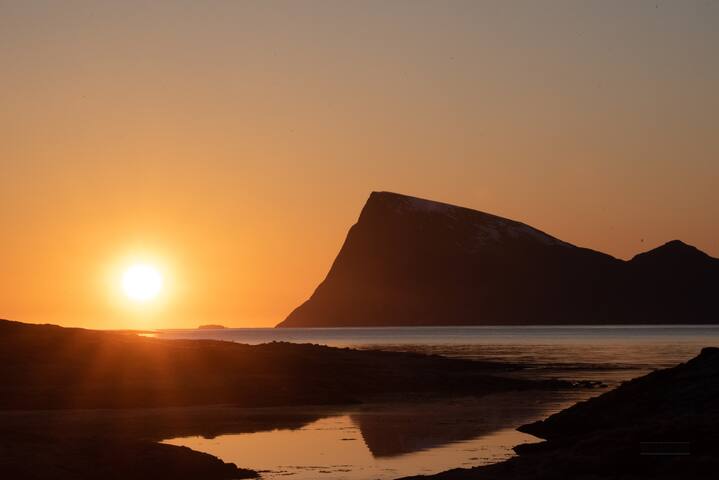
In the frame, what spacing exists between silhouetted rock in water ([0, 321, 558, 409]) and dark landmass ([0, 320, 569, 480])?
0.28 ft

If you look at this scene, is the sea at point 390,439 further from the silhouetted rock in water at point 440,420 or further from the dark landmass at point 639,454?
the dark landmass at point 639,454

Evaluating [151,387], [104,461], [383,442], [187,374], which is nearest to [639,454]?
[104,461]

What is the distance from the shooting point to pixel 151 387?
72.1 metres

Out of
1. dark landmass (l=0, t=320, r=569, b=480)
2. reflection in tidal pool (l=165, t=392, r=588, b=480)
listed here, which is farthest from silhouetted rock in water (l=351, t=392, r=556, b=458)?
dark landmass (l=0, t=320, r=569, b=480)

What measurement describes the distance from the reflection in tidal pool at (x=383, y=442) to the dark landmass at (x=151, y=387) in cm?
275

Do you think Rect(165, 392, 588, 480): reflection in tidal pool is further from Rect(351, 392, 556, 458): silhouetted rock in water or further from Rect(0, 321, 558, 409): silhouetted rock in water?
Rect(0, 321, 558, 409): silhouetted rock in water

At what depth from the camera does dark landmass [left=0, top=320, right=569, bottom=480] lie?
121 ft

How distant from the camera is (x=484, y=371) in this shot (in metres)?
103

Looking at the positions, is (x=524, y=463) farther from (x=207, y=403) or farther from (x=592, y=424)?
(x=207, y=403)

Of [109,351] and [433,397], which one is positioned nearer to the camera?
[433,397]

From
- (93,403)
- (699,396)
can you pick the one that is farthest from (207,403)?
(699,396)

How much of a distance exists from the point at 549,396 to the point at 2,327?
44.2m

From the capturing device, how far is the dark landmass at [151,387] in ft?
121

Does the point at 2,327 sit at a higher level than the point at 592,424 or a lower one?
higher
